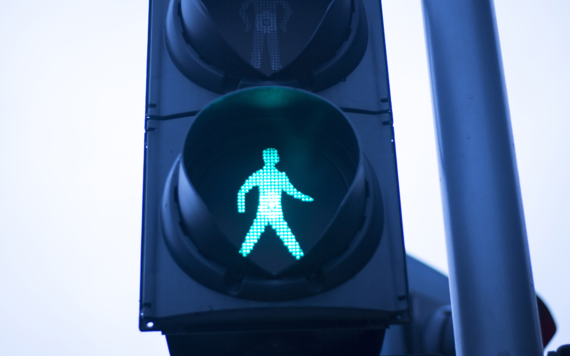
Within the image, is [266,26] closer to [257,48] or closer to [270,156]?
[257,48]

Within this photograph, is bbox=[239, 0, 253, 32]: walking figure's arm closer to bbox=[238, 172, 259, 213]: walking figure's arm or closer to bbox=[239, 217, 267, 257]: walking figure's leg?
bbox=[238, 172, 259, 213]: walking figure's arm

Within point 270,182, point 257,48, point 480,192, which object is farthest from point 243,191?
point 480,192

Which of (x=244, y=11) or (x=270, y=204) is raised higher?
(x=244, y=11)

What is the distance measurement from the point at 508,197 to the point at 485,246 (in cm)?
12

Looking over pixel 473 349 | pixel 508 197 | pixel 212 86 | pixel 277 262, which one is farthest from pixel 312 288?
pixel 212 86

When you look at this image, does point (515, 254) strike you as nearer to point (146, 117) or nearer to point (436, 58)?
point (436, 58)

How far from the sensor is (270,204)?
1.49 m

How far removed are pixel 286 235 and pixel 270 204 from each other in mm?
78

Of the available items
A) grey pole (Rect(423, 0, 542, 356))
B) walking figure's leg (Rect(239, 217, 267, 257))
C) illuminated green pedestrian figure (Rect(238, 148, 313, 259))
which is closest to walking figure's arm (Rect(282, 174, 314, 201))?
illuminated green pedestrian figure (Rect(238, 148, 313, 259))

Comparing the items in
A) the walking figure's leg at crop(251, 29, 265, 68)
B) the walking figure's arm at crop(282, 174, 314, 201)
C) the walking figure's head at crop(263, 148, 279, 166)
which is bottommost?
the walking figure's arm at crop(282, 174, 314, 201)

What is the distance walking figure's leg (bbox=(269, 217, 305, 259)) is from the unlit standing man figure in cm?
50

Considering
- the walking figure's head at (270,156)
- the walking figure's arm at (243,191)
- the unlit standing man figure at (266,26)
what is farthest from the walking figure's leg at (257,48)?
the walking figure's arm at (243,191)

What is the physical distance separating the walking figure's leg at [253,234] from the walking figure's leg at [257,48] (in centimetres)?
50

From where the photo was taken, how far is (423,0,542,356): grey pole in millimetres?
1364
